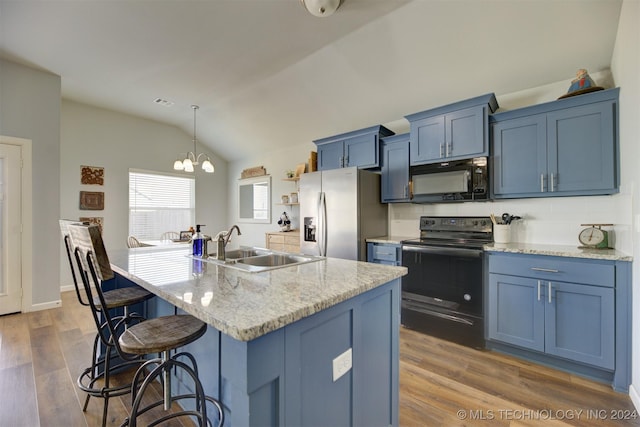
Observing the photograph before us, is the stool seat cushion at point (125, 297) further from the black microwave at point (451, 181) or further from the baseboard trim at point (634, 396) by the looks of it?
the baseboard trim at point (634, 396)

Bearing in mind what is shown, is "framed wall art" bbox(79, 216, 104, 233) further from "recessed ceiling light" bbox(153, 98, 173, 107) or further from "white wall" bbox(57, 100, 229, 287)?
"recessed ceiling light" bbox(153, 98, 173, 107)

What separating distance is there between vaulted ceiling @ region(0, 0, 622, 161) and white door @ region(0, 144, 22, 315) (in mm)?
1166

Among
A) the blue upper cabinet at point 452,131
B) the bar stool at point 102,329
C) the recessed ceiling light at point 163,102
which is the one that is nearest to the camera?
the bar stool at point 102,329

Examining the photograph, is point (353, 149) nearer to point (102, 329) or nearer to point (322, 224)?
point (322, 224)

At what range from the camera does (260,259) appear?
2100 millimetres

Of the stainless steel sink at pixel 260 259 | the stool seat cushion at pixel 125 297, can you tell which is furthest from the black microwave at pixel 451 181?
the stool seat cushion at pixel 125 297

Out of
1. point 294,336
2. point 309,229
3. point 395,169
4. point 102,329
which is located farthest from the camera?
point 309,229

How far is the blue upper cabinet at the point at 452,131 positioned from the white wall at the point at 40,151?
445 cm

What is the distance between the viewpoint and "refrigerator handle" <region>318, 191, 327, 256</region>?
3561 mm

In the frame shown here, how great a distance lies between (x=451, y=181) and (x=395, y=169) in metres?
0.72

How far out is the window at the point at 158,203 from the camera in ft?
16.3

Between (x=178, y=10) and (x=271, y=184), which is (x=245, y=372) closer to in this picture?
(x=178, y=10)

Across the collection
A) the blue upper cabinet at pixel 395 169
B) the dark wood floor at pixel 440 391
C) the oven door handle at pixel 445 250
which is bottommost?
the dark wood floor at pixel 440 391

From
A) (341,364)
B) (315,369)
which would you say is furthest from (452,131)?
(315,369)
